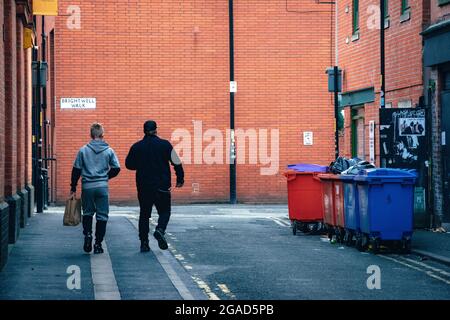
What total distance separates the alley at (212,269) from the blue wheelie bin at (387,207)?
366 millimetres

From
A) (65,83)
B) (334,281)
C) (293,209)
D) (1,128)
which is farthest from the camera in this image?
(65,83)

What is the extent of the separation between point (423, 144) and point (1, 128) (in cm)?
957

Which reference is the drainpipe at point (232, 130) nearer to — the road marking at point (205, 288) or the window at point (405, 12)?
the window at point (405, 12)

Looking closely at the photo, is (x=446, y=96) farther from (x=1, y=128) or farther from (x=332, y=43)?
(x=332, y=43)

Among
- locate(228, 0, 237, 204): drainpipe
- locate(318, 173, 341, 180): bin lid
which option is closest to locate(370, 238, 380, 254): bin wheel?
locate(318, 173, 341, 180): bin lid

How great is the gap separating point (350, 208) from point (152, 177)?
135 inches

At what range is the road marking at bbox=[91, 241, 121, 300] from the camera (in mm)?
12023

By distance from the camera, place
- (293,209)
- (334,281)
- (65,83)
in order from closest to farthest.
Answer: (334,281)
(293,209)
(65,83)

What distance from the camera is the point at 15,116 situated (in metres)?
21.2

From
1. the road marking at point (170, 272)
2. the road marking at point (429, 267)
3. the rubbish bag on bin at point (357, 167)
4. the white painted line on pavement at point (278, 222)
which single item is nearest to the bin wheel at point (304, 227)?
the white painted line on pavement at point (278, 222)

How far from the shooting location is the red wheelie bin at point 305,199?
2148cm

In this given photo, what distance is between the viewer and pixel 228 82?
35.4 meters

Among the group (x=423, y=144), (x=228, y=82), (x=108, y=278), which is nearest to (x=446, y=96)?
(x=423, y=144)

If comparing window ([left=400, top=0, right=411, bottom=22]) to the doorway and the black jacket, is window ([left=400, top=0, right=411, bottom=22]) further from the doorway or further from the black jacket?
the black jacket
